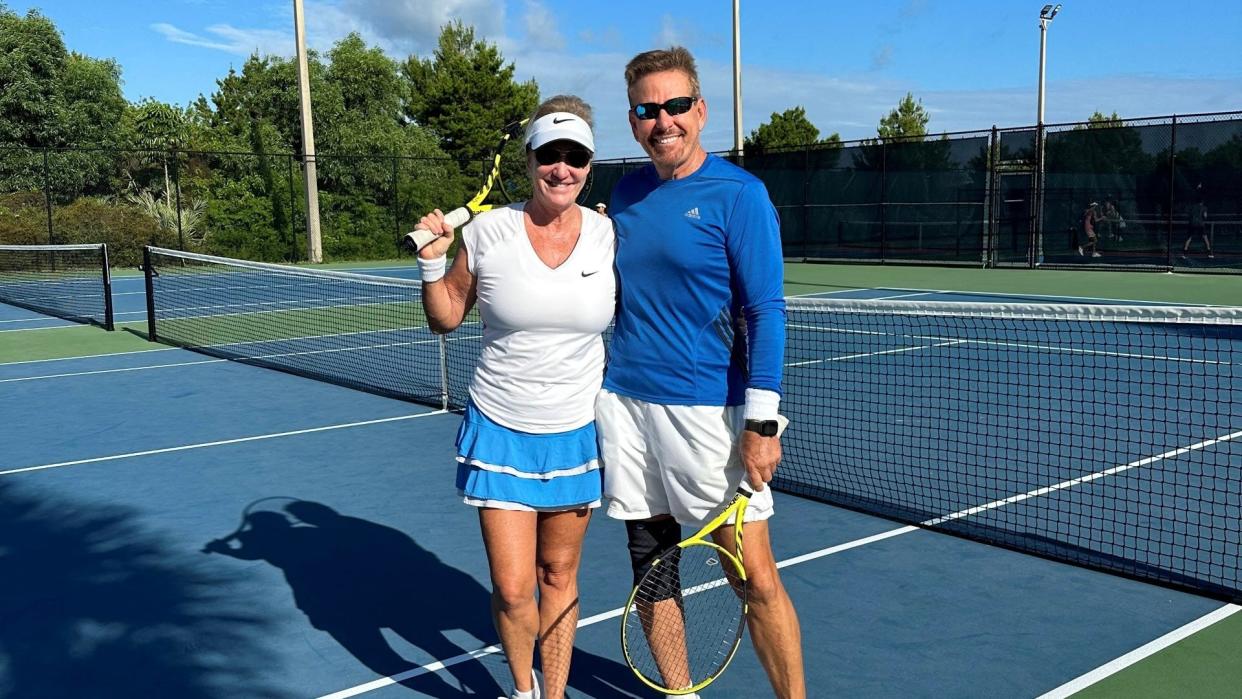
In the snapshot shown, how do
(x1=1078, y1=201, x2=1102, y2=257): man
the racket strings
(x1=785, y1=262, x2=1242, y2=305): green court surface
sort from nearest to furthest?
the racket strings < (x1=785, y1=262, x2=1242, y2=305): green court surface < (x1=1078, y1=201, x2=1102, y2=257): man

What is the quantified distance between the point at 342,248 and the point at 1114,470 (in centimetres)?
2869

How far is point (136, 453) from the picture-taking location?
7.16m

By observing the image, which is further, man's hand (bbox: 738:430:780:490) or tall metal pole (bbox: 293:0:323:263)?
tall metal pole (bbox: 293:0:323:263)

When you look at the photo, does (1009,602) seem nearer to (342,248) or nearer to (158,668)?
(158,668)

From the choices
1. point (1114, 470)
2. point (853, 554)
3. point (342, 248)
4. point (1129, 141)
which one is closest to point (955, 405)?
point (1114, 470)

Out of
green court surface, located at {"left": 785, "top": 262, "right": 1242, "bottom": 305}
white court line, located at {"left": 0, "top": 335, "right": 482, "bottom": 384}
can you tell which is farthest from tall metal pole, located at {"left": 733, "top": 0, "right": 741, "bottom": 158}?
white court line, located at {"left": 0, "top": 335, "right": 482, "bottom": 384}

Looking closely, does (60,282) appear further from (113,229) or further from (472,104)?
(472,104)

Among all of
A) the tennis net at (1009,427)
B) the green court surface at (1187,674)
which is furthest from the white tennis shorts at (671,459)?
the tennis net at (1009,427)

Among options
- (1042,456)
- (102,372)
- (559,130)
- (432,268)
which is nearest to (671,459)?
(432,268)

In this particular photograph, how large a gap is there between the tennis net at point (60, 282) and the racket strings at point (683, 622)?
38.7ft

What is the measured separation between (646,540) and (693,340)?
0.67 metres

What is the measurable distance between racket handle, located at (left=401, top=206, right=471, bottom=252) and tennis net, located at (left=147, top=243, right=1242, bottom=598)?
307 cm

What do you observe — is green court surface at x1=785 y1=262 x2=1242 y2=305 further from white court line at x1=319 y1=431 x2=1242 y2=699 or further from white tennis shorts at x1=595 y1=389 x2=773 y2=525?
white tennis shorts at x1=595 y1=389 x2=773 y2=525

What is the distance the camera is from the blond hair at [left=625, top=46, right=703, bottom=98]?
9.71 ft
